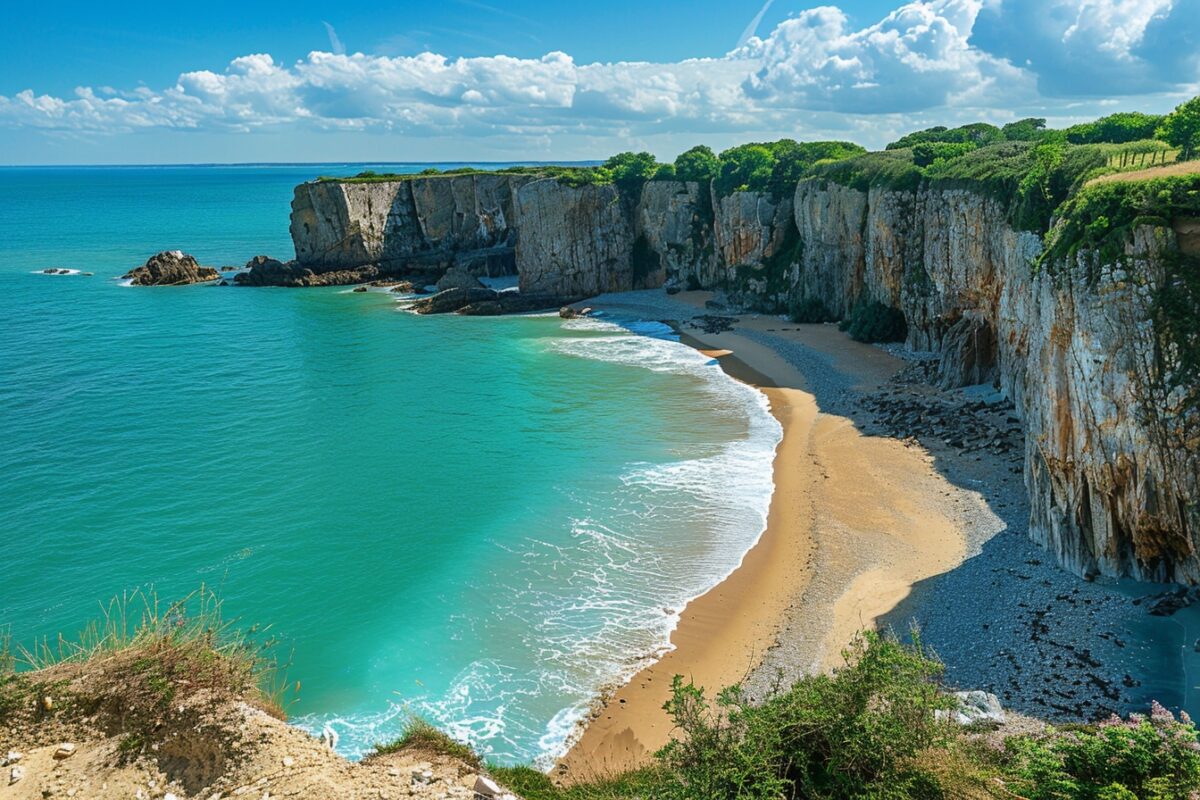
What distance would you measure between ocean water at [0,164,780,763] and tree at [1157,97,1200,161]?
653 inches

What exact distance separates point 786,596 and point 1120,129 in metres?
31.0

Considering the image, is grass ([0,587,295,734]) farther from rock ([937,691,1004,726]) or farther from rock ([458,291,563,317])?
rock ([458,291,563,317])

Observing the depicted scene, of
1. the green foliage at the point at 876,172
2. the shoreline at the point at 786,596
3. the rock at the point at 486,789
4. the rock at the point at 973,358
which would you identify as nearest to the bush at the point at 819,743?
the rock at the point at 486,789

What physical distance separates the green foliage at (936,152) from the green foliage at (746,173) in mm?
12807

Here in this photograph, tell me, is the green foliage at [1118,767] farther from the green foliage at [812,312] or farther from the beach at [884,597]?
the green foliage at [812,312]

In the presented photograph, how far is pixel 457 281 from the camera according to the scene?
223ft

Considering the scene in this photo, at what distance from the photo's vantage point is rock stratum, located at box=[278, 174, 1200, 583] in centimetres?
1742

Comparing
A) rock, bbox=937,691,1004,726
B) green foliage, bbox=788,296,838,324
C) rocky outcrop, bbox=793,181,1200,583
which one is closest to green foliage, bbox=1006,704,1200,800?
rock, bbox=937,691,1004,726

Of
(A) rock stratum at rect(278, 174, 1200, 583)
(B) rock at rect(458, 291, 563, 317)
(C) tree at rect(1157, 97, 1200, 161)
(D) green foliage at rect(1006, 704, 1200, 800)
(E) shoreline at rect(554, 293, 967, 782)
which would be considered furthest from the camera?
(B) rock at rect(458, 291, 563, 317)

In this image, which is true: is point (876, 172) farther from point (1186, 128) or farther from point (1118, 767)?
point (1118, 767)

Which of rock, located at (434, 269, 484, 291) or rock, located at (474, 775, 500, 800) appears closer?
rock, located at (474, 775, 500, 800)

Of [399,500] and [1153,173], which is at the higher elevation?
[1153,173]

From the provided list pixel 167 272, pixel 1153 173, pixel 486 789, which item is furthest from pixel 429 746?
pixel 167 272

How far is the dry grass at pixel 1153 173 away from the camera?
1923 centimetres
